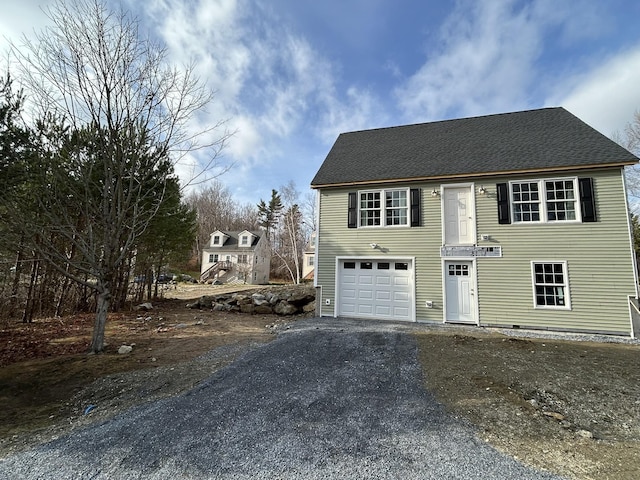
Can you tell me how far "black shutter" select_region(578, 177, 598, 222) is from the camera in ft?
26.7


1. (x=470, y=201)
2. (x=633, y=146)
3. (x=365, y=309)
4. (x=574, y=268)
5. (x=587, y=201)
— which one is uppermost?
(x=633, y=146)

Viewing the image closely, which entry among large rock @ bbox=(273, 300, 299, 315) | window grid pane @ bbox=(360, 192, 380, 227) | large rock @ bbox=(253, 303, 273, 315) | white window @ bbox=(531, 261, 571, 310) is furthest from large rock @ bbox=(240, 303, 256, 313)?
white window @ bbox=(531, 261, 571, 310)

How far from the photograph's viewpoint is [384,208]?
32.9 feet

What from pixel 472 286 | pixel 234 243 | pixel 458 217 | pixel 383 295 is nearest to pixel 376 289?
pixel 383 295

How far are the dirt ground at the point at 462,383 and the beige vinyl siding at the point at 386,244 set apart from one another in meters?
1.76

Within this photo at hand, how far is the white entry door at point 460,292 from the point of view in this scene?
8.88 m

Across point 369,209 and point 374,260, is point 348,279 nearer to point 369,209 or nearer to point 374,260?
point 374,260

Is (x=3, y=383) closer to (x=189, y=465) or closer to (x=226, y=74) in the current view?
(x=189, y=465)

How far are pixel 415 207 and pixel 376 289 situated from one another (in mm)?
3074

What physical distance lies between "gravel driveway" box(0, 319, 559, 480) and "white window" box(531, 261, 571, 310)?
5.95 m

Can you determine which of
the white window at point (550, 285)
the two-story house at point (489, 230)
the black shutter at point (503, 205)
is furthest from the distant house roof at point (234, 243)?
the white window at point (550, 285)

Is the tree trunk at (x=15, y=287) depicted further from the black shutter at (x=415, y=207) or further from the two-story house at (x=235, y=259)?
the two-story house at (x=235, y=259)

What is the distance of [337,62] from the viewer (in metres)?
10.4

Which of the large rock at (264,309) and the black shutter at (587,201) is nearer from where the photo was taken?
the black shutter at (587,201)
